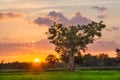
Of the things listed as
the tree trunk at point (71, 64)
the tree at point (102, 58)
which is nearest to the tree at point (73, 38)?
the tree trunk at point (71, 64)

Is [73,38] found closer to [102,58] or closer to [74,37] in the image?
[74,37]

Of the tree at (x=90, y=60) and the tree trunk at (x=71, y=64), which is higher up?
the tree at (x=90, y=60)

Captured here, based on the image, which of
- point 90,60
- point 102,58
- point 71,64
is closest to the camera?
point 71,64

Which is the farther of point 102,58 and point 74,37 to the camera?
point 102,58

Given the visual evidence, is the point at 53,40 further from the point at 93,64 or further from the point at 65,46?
the point at 93,64

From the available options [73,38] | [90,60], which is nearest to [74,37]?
[73,38]

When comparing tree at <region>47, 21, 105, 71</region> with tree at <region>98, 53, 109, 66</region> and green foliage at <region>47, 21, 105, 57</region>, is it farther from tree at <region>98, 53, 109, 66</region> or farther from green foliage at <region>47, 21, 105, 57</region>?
tree at <region>98, 53, 109, 66</region>

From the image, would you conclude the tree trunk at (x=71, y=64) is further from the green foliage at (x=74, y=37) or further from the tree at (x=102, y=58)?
the tree at (x=102, y=58)

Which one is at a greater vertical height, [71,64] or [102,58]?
[102,58]

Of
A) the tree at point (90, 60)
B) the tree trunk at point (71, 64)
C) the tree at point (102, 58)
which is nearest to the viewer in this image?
the tree trunk at point (71, 64)

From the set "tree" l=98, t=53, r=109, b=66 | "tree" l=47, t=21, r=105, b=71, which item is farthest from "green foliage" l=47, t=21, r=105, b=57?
"tree" l=98, t=53, r=109, b=66

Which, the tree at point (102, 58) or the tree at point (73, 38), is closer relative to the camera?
the tree at point (73, 38)

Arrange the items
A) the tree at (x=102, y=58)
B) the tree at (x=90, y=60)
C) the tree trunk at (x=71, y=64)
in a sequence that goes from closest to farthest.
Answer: the tree trunk at (x=71, y=64) < the tree at (x=90, y=60) < the tree at (x=102, y=58)

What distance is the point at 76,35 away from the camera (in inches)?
4434
